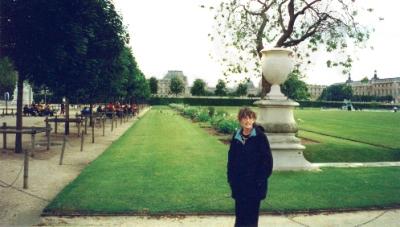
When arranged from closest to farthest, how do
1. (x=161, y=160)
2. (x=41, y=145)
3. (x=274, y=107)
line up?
(x=274, y=107) → (x=161, y=160) → (x=41, y=145)

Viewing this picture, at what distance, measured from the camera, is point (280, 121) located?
12.3 metres

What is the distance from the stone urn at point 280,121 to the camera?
39.7 feet

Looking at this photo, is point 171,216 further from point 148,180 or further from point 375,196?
point 375,196

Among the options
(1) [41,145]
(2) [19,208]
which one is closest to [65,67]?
(1) [41,145]

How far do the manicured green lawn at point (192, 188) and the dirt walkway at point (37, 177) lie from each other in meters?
0.39

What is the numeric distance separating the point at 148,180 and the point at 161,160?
11.5 feet

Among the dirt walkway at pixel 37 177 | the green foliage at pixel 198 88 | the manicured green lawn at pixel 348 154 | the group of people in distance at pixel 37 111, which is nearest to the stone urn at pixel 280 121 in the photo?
the manicured green lawn at pixel 348 154

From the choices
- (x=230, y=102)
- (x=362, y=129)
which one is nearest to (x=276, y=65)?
(x=362, y=129)

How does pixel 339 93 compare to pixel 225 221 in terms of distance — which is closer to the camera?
pixel 225 221

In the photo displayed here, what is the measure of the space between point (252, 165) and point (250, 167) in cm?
4

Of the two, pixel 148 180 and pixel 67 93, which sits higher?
pixel 67 93

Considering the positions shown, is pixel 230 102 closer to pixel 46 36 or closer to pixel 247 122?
pixel 46 36

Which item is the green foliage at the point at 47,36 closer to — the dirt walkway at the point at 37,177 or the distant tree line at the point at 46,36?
the distant tree line at the point at 46,36

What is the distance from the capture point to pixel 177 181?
406 inches
